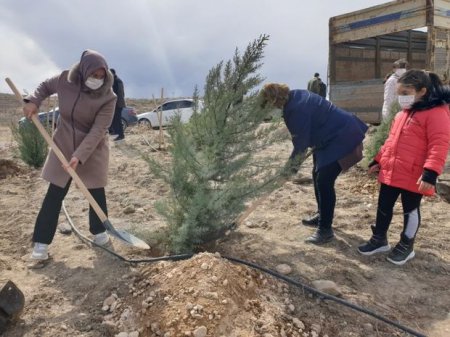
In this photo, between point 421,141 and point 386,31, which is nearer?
point 421,141

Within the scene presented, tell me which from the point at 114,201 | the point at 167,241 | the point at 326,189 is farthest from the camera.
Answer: the point at 114,201

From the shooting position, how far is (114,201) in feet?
17.3

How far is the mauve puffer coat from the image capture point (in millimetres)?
Result: 3238

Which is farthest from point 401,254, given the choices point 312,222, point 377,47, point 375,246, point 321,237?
point 377,47

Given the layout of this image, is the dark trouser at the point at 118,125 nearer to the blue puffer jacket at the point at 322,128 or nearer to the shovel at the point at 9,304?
the blue puffer jacket at the point at 322,128

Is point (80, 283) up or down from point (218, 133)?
down

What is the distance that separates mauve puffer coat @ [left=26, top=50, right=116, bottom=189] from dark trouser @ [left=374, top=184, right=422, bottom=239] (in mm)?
2209

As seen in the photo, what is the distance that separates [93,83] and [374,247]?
2.50 meters

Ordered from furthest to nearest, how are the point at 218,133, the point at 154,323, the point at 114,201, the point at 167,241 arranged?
the point at 114,201, the point at 167,241, the point at 218,133, the point at 154,323

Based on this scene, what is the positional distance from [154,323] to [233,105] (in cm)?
151

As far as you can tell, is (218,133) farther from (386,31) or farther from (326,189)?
(386,31)

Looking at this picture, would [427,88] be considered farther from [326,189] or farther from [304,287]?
[304,287]

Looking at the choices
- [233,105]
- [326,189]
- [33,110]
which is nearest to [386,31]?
[326,189]

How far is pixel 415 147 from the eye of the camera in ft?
10.3
